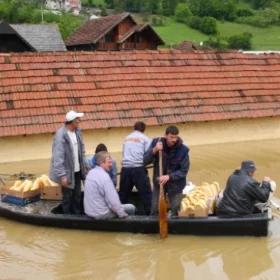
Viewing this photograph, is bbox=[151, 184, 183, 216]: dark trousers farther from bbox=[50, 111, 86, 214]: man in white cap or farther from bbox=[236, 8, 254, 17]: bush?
bbox=[236, 8, 254, 17]: bush

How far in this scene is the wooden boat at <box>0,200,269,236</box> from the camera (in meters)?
8.10

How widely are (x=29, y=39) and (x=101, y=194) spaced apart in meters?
28.8

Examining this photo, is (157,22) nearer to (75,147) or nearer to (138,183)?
(138,183)

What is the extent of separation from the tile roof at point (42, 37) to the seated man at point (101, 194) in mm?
27097

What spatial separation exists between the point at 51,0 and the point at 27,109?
125 m

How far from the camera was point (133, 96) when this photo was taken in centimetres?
1465

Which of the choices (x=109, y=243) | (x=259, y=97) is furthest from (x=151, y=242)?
(x=259, y=97)

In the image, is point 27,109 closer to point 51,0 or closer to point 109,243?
point 109,243

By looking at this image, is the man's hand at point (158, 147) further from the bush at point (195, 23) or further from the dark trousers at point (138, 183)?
the bush at point (195, 23)

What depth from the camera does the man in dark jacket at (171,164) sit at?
8.29 m

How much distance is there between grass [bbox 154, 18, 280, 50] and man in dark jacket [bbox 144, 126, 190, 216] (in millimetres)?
63728

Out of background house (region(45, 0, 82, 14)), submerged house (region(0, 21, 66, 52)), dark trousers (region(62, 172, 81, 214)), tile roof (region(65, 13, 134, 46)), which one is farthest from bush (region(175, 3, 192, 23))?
dark trousers (region(62, 172, 81, 214))

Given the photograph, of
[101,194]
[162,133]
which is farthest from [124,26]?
[101,194]

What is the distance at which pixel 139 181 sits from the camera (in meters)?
9.01
